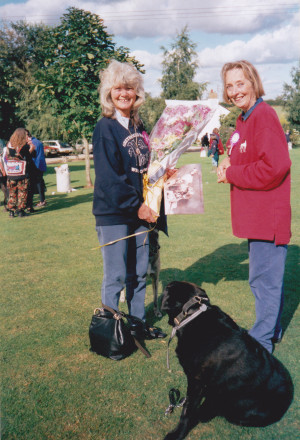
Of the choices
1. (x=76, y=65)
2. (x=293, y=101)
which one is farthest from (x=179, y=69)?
(x=76, y=65)

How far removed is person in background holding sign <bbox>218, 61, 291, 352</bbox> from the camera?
285 centimetres

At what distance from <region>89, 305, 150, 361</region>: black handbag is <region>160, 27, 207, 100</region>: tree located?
190 feet

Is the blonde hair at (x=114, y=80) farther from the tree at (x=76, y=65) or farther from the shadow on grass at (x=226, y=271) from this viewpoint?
the tree at (x=76, y=65)

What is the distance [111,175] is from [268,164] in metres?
1.23

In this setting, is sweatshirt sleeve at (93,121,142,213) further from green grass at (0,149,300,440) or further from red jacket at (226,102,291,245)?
green grass at (0,149,300,440)

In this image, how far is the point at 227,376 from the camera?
248 centimetres

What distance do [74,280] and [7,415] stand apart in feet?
8.89

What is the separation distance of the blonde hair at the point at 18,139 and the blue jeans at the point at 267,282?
318 inches

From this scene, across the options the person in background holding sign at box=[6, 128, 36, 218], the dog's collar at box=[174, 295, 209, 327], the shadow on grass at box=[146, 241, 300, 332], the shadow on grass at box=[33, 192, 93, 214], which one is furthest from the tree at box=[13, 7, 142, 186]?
the dog's collar at box=[174, 295, 209, 327]

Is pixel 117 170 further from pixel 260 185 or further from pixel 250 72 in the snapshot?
pixel 250 72

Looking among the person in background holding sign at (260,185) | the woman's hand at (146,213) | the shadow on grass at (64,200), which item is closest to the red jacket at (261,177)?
the person in background holding sign at (260,185)

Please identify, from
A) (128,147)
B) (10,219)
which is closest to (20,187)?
(10,219)

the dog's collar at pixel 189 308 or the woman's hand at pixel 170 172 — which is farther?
the woman's hand at pixel 170 172

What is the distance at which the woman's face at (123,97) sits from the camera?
3.19 meters
